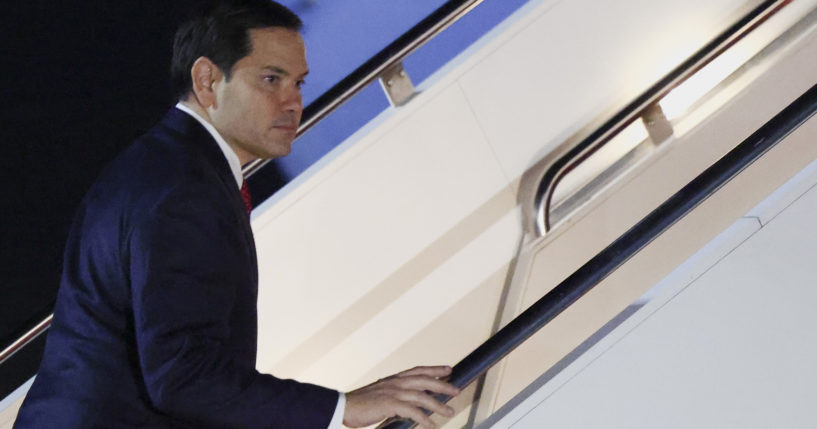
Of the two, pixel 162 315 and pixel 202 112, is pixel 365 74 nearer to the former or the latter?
pixel 202 112

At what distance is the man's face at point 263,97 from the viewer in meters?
1.68

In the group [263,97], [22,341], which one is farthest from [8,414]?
[263,97]

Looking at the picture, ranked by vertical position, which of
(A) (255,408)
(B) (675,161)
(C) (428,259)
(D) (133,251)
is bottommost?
(A) (255,408)

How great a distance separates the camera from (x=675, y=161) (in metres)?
2.81

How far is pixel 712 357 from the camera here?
1601 mm

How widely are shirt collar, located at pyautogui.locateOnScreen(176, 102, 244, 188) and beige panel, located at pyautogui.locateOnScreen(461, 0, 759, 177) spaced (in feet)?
4.23

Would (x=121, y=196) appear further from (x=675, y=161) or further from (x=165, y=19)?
(x=165, y=19)

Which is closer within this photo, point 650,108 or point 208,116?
point 208,116

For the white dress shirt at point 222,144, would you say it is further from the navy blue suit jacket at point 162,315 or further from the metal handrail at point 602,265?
the metal handrail at point 602,265

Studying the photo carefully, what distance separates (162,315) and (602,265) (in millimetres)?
698

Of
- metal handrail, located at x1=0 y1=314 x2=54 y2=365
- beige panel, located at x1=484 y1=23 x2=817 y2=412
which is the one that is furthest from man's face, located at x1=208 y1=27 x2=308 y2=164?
metal handrail, located at x1=0 y1=314 x2=54 y2=365

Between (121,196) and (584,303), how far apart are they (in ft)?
4.17

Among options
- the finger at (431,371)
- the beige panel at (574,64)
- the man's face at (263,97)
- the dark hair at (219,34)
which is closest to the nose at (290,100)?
the man's face at (263,97)

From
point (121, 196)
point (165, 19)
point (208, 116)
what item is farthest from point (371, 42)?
point (121, 196)
